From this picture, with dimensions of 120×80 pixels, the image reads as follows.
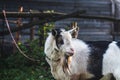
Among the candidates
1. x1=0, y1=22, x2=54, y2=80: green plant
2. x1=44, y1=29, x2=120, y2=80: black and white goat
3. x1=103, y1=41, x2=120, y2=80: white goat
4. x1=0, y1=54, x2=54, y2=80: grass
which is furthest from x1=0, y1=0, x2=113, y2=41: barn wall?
x1=103, y1=41, x2=120, y2=80: white goat

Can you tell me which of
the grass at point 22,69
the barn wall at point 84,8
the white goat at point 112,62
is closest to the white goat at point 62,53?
the white goat at point 112,62

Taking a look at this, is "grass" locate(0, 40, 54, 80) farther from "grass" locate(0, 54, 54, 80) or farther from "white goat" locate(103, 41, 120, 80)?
"white goat" locate(103, 41, 120, 80)

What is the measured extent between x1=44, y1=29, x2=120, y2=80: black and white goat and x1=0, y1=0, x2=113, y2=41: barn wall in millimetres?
8610

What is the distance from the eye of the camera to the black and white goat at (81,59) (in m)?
7.86

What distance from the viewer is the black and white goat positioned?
7.86 meters

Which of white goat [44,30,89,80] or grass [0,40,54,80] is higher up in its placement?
white goat [44,30,89,80]

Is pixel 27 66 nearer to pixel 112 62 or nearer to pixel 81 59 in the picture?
pixel 81 59

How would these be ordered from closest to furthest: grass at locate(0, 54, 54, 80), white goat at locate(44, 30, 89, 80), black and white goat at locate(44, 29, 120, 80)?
white goat at locate(44, 30, 89, 80) → black and white goat at locate(44, 29, 120, 80) → grass at locate(0, 54, 54, 80)

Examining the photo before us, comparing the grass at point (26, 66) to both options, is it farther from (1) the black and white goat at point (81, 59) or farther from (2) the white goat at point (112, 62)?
(2) the white goat at point (112, 62)

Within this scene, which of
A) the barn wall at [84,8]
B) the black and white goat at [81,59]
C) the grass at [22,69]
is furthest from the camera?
the barn wall at [84,8]

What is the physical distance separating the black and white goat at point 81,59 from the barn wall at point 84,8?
8610mm

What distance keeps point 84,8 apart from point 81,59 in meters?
9.65

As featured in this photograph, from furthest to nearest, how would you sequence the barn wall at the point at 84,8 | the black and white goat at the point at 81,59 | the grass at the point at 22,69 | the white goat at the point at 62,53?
the barn wall at the point at 84,8
the grass at the point at 22,69
the black and white goat at the point at 81,59
the white goat at the point at 62,53

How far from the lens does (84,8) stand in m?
17.5
